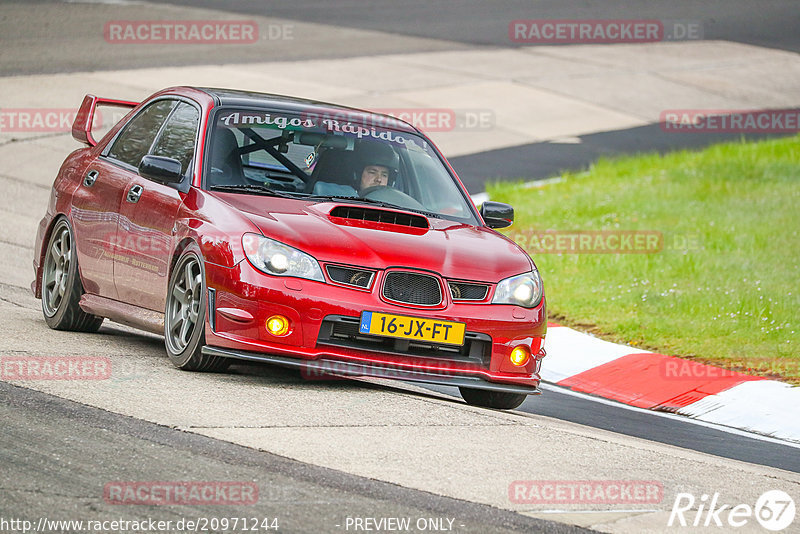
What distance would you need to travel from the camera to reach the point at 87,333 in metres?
8.88

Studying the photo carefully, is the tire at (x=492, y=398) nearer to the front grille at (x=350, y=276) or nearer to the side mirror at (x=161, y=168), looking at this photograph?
the front grille at (x=350, y=276)

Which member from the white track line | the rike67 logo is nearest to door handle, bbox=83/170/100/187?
the white track line

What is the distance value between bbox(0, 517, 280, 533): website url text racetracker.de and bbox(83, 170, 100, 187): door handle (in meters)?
4.38

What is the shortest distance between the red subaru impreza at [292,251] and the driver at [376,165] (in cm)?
1

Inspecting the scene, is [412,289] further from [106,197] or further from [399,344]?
[106,197]

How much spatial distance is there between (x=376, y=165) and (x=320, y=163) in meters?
0.38

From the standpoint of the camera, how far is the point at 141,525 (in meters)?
4.66

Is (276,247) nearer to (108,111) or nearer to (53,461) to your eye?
(53,461)

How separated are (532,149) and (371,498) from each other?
15.5 metres

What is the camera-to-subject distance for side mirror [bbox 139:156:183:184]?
7637mm

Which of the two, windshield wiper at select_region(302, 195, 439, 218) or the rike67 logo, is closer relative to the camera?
the rike67 logo

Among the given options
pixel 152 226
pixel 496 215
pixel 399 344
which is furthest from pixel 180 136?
pixel 399 344

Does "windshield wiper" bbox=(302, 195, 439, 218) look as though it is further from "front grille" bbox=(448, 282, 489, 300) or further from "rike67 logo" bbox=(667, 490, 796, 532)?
"rike67 logo" bbox=(667, 490, 796, 532)

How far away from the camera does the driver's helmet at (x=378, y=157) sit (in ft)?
27.1
